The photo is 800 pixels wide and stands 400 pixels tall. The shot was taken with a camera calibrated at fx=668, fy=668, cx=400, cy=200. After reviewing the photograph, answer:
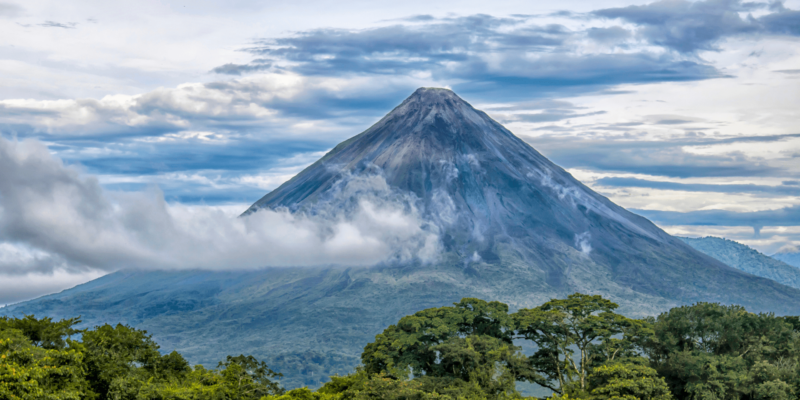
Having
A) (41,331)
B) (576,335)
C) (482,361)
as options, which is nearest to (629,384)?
(482,361)

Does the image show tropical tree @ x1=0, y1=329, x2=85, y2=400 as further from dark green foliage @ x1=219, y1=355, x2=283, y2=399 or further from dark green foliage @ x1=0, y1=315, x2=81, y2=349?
dark green foliage @ x1=219, y1=355, x2=283, y2=399

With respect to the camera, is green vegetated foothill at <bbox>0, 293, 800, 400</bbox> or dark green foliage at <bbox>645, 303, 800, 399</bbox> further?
dark green foliage at <bbox>645, 303, 800, 399</bbox>

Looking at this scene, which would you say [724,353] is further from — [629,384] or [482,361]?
[482,361]

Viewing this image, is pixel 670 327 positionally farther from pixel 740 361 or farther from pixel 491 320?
pixel 491 320

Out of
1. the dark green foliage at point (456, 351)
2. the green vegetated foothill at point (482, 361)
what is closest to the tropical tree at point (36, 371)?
the green vegetated foothill at point (482, 361)

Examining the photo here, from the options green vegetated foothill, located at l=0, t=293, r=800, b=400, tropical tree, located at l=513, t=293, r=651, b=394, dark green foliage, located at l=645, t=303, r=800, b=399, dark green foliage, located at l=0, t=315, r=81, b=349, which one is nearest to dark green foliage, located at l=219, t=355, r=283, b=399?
green vegetated foothill, located at l=0, t=293, r=800, b=400

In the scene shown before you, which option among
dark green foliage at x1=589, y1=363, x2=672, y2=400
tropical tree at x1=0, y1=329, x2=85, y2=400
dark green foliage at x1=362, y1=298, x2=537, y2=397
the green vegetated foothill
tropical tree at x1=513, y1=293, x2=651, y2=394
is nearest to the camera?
tropical tree at x1=0, y1=329, x2=85, y2=400

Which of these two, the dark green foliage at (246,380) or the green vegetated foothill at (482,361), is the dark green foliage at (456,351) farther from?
the dark green foliage at (246,380)

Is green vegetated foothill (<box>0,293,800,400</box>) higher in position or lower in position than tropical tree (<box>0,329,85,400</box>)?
lower

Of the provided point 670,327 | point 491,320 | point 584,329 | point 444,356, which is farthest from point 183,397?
point 670,327
